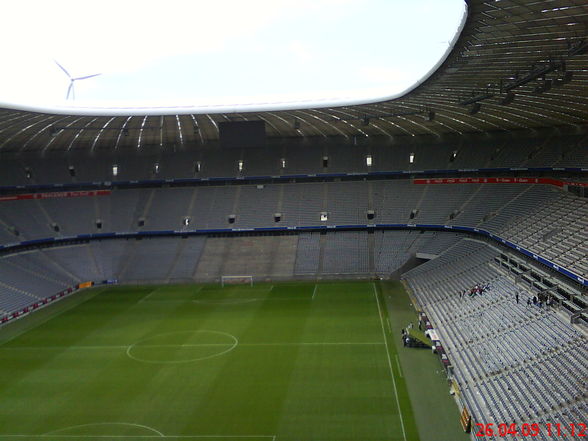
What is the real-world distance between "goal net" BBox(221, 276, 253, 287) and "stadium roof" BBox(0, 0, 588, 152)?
1232cm

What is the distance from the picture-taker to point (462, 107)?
3547 cm

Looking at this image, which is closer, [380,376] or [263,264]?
[380,376]

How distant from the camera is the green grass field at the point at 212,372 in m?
19.3

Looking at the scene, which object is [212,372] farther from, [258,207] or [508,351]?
[258,207]

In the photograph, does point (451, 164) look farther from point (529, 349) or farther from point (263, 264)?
point (529, 349)

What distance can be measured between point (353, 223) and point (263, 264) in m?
8.55

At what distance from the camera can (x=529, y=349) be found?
2172 cm

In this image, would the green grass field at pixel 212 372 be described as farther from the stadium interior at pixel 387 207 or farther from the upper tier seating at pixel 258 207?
the upper tier seating at pixel 258 207

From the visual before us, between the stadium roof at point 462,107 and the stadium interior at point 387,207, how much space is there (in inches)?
7.0

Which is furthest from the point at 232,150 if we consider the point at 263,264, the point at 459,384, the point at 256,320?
the point at 459,384

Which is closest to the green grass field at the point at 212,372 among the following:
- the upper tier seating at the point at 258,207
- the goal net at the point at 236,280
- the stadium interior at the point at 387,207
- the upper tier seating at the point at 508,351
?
the stadium interior at the point at 387,207

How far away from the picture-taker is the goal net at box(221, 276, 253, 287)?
43.4 metres

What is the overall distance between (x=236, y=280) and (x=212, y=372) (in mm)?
19493

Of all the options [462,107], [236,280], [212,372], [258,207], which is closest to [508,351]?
[212,372]
